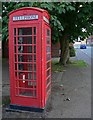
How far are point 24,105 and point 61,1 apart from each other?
14.9 feet

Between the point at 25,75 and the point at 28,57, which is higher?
the point at 28,57

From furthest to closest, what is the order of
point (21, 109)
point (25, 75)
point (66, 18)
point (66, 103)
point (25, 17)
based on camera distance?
point (66, 18)
point (66, 103)
point (25, 75)
point (21, 109)
point (25, 17)

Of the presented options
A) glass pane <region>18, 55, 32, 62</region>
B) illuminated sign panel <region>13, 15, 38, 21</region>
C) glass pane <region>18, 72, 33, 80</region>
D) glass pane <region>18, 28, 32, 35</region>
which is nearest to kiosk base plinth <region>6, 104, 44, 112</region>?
glass pane <region>18, 72, 33, 80</region>

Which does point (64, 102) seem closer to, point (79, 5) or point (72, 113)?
point (72, 113)

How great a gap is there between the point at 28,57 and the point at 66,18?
25.9 feet

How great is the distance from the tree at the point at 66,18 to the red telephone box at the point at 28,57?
8.87ft

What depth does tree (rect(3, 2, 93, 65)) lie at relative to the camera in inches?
350

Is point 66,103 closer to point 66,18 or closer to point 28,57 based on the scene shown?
point 28,57

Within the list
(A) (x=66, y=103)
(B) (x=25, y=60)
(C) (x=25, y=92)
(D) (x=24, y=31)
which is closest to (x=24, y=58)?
(B) (x=25, y=60)

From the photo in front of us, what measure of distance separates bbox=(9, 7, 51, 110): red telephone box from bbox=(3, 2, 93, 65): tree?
2704mm

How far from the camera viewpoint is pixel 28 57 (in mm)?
5957

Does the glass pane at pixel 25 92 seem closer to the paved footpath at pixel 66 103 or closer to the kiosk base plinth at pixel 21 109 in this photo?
the kiosk base plinth at pixel 21 109

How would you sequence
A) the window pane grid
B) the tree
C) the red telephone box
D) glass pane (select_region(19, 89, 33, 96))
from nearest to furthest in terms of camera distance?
the red telephone box, the window pane grid, glass pane (select_region(19, 89, 33, 96)), the tree

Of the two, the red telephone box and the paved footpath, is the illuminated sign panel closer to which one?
the red telephone box
